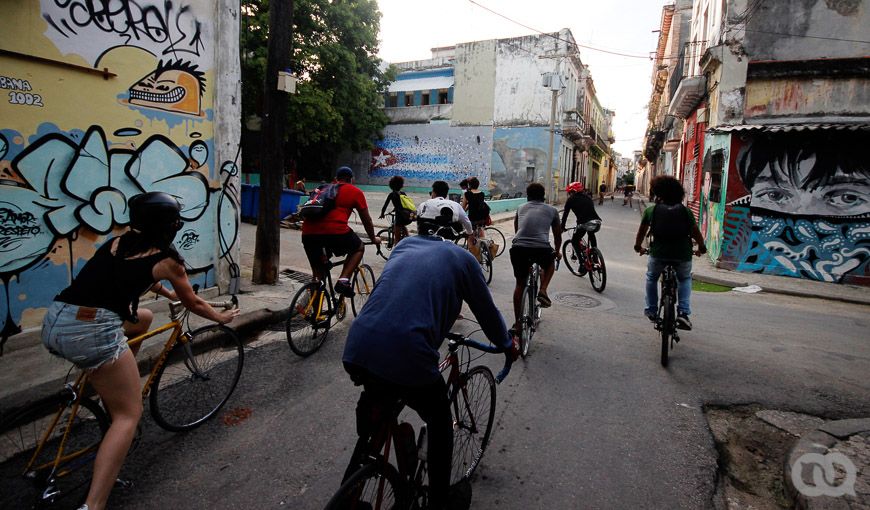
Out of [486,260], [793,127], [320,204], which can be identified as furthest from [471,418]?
[793,127]

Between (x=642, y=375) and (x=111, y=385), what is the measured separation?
4317mm

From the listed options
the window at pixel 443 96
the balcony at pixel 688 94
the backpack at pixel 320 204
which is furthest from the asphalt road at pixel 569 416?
the window at pixel 443 96

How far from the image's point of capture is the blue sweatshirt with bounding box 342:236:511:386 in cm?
196

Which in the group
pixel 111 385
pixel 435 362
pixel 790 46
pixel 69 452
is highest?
pixel 790 46

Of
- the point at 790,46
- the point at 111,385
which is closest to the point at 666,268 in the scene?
the point at 111,385

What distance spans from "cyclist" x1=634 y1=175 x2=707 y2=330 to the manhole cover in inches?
68.4

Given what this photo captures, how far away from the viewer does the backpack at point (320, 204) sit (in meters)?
5.14

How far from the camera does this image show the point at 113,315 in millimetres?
2436

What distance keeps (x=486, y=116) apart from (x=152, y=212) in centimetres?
3094

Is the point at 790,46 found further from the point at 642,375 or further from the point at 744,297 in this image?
the point at 642,375

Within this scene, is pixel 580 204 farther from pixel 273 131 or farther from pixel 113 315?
pixel 113 315

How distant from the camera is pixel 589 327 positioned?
6125 millimetres

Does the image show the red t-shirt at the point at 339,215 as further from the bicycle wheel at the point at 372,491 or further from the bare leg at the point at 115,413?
the bicycle wheel at the point at 372,491

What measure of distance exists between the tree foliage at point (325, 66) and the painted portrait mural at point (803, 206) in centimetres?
1881
